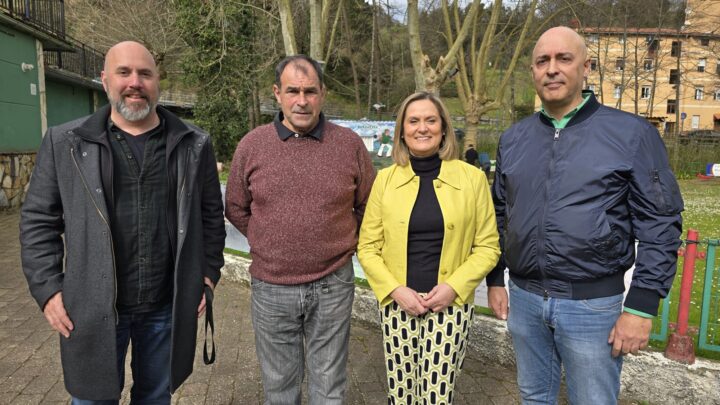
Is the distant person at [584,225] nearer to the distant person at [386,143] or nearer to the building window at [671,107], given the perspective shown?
the distant person at [386,143]

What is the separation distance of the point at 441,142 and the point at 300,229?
90 cm

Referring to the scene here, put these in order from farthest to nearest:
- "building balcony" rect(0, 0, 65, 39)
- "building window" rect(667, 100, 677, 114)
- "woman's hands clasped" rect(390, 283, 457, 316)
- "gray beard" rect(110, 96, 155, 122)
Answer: "building window" rect(667, 100, 677, 114), "building balcony" rect(0, 0, 65, 39), "woman's hands clasped" rect(390, 283, 457, 316), "gray beard" rect(110, 96, 155, 122)

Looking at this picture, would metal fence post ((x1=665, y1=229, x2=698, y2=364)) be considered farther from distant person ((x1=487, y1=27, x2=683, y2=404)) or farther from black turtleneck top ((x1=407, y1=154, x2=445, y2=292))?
black turtleneck top ((x1=407, y1=154, x2=445, y2=292))

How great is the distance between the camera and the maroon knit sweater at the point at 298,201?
8.42ft

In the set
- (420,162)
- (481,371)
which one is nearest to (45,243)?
(420,162)

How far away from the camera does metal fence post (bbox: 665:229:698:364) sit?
3303mm

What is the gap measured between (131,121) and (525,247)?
6.47ft

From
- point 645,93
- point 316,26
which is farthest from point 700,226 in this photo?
point 645,93

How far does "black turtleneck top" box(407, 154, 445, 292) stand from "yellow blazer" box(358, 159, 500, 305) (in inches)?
1.1

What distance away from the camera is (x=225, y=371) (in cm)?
398

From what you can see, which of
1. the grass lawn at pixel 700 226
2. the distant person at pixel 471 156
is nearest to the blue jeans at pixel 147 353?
the grass lawn at pixel 700 226

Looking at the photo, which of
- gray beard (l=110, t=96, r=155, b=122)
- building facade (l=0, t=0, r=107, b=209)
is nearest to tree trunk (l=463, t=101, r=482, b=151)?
building facade (l=0, t=0, r=107, b=209)

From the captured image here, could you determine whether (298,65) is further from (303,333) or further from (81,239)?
(303,333)

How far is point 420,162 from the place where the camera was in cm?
267
